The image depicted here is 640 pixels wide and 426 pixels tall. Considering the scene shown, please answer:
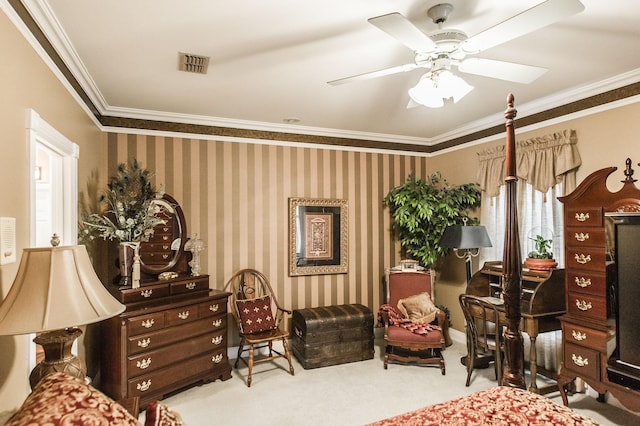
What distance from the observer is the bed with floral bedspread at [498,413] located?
1.54m

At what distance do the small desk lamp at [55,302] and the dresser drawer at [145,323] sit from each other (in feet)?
4.31

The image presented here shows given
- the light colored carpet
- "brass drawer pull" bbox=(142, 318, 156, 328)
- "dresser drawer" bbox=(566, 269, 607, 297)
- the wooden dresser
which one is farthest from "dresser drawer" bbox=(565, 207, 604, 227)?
"brass drawer pull" bbox=(142, 318, 156, 328)

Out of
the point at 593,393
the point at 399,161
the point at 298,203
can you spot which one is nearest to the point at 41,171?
the point at 298,203

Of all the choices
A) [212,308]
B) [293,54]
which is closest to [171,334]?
[212,308]

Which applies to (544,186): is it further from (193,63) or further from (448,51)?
(193,63)

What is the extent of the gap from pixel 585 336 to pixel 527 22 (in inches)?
92.1

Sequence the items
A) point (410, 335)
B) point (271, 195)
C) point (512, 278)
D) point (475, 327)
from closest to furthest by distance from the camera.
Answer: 1. point (512, 278)
2. point (475, 327)
3. point (410, 335)
4. point (271, 195)

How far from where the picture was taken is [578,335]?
9.10ft

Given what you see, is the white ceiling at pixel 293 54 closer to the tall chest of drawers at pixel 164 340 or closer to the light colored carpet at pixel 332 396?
the tall chest of drawers at pixel 164 340

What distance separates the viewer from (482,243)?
388 centimetres

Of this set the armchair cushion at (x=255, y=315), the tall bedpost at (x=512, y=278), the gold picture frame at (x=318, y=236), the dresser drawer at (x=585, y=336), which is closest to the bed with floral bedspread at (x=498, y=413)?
the tall bedpost at (x=512, y=278)

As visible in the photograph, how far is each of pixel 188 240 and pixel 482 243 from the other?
308 centimetres

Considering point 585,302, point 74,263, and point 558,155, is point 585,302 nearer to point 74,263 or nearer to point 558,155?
point 558,155

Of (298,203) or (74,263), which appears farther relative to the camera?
(298,203)
